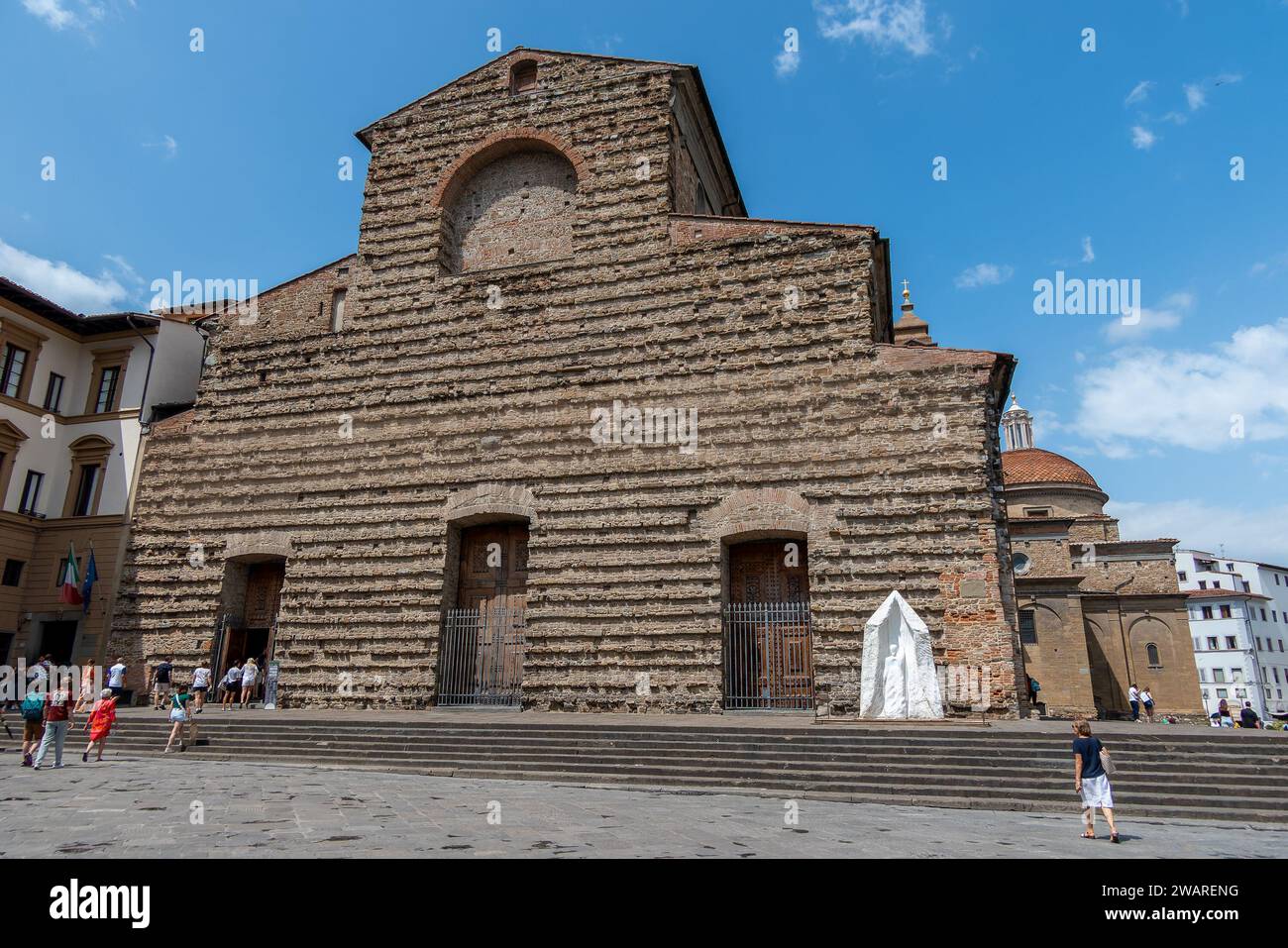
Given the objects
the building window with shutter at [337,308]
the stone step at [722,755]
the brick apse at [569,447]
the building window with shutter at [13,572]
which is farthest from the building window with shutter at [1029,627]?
the building window with shutter at [13,572]

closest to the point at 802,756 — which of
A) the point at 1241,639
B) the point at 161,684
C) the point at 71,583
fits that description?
the point at 161,684

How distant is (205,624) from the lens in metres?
15.4

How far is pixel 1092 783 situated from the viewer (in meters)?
6.89

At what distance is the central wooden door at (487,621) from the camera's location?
13.9 metres

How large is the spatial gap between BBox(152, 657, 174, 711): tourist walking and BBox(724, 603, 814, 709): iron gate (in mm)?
10455

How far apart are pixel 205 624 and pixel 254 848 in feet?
38.7

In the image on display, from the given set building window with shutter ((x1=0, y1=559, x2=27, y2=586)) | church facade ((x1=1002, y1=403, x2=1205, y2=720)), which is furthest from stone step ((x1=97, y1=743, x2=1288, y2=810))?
church facade ((x1=1002, y1=403, x2=1205, y2=720))

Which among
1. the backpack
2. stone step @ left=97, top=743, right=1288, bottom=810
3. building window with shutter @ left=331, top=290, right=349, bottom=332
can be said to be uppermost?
building window with shutter @ left=331, top=290, right=349, bottom=332

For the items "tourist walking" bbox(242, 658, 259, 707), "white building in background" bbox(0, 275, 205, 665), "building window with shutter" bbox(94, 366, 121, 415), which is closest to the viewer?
"tourist walking" bbox(242, 658, 259, 707)

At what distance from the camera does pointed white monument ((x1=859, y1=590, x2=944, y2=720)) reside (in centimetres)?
1152

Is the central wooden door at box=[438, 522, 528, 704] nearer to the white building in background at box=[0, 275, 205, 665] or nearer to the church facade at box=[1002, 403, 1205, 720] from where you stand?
the white building in background at box=[0, 275, 205, 665]

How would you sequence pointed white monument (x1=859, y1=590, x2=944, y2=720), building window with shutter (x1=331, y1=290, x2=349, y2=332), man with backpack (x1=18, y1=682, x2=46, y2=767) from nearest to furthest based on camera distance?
man with backpack (x1=18, y1=682, x2=46, y2=767)
pointed white monument (x1=859, y1=590, x2=944, y2=720)
building window with shutter (x1=331, y1=290, x2=349, y2=332)

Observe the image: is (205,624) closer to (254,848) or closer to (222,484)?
(222,484)

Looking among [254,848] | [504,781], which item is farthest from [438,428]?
[254,848]
